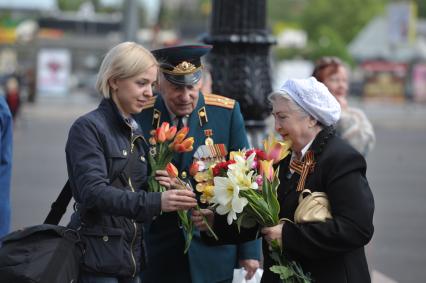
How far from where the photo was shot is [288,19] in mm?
119938

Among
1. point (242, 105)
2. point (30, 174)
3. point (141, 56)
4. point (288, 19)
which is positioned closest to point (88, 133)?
point (141, 56)

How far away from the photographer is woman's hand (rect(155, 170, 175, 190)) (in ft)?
12.4

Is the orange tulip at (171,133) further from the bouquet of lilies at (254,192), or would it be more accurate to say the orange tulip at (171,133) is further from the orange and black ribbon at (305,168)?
the orange and black ribbon at (305,168)

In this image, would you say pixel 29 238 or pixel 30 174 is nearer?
pixel 29 238

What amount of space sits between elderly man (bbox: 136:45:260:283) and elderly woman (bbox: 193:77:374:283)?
28.5 inches

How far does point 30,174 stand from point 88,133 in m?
11.6

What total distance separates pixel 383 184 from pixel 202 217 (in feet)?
37.0

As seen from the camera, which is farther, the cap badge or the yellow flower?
the cap badge

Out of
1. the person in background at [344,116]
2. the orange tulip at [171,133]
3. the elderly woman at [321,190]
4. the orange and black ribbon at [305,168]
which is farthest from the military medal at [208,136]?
the person in background at [344,116]

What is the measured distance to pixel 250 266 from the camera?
14.6ft

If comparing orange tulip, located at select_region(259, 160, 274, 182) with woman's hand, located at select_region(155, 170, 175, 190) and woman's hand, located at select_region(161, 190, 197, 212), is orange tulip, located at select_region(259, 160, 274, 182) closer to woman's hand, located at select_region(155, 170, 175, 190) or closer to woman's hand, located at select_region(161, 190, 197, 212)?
woman's hand, located at select_region(161, 190, 197, 212)

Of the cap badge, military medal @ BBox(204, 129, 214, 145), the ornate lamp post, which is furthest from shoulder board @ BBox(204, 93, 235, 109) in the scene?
the ornate lamp post

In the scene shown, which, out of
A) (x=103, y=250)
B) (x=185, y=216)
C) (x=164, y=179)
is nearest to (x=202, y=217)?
(x=185, y=216)

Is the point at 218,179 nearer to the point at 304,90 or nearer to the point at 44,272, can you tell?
the point at 304,90
